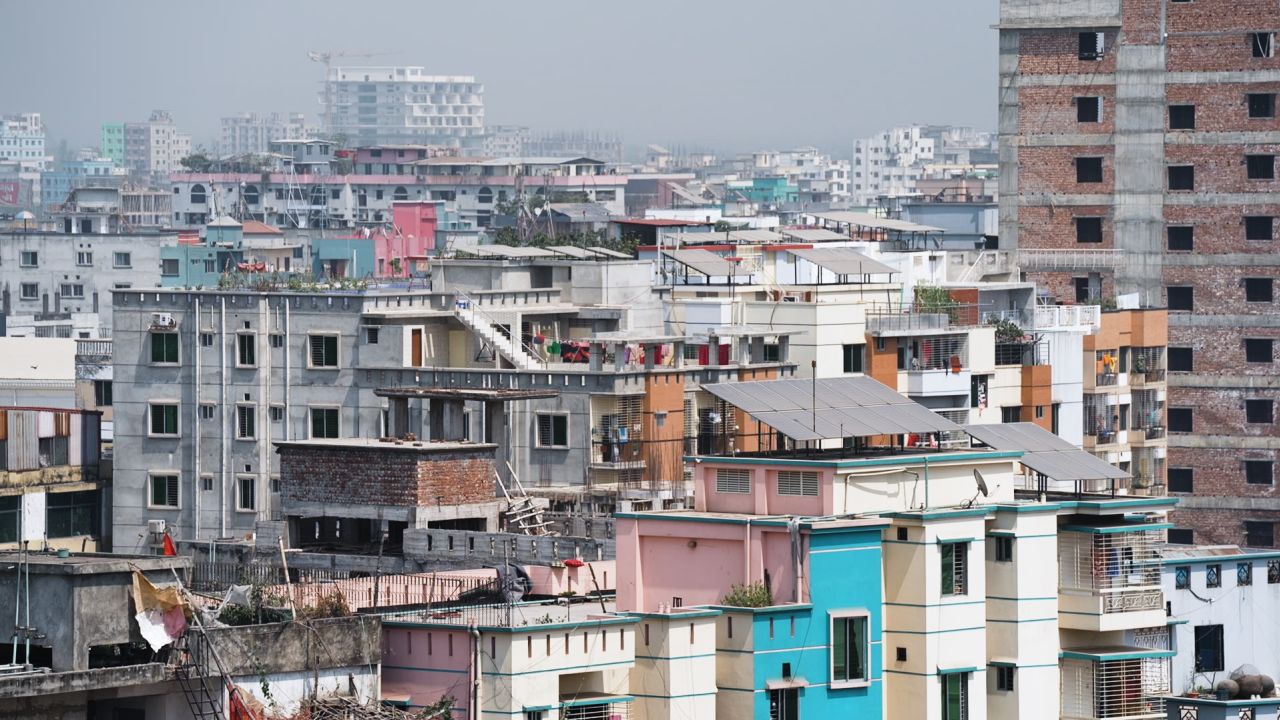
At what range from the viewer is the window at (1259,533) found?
99.9 meters

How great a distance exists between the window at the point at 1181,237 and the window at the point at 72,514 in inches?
1711

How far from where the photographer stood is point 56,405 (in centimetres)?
8425

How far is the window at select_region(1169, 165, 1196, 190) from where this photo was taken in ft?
338

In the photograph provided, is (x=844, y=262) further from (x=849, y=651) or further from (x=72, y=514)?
(x=849, y=651)

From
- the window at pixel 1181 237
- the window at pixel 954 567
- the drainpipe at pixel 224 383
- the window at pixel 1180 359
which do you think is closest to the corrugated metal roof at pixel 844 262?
the drainpipe at pixel 224 383

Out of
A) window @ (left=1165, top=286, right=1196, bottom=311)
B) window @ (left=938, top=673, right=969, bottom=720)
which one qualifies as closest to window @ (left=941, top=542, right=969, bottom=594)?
window @ (left=938, top=673, right=969, bottom=720)

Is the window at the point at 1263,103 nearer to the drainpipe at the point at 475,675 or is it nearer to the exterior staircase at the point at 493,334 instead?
the exterior staircase at the point at 493,334

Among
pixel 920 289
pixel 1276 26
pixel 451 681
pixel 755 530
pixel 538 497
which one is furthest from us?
pixel 1276 26

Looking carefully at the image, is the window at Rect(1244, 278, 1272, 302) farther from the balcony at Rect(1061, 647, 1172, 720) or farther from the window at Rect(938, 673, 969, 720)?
the window at Rect(938, 673, 969, 720)

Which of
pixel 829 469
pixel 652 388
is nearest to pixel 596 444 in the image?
→ pixel 652 388

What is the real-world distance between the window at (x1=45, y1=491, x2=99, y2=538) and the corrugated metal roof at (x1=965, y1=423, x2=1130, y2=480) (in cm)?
2431

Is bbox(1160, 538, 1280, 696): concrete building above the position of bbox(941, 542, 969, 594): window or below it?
below

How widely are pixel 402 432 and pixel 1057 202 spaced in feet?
142

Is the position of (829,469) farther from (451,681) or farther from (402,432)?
(402,432)
